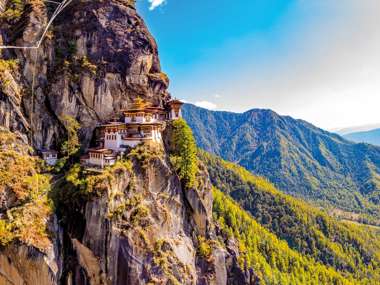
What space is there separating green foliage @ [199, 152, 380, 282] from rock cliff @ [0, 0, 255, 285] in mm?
69212

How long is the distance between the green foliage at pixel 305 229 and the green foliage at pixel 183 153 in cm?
8793

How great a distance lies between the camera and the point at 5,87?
148 ft

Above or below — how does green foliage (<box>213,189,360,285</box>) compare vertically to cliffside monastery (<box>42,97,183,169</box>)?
below

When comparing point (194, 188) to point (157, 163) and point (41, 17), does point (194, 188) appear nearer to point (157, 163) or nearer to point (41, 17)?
point (157, 163)

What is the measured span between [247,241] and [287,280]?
54.6 ft

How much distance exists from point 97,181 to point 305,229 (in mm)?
113698

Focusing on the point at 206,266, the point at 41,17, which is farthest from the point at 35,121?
the point at 206,266

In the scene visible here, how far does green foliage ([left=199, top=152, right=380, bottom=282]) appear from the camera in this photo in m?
117

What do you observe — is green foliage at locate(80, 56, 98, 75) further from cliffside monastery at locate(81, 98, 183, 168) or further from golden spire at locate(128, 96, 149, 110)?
cliffside monastery at locate(81, 98, 183, 168)

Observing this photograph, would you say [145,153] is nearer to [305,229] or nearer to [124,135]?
[124,135]

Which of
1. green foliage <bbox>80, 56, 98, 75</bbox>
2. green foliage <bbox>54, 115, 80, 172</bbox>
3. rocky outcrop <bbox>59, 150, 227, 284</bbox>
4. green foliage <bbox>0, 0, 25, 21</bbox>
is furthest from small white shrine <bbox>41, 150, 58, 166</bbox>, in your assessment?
green foliage <bbox>0, 0, 25, 21</bbox>

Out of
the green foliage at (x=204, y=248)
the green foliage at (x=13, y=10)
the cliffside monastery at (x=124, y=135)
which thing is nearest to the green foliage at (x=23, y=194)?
the cliffside monastery at (x=124, y=135)

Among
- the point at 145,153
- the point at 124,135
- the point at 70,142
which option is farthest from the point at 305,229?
the point at 70,142

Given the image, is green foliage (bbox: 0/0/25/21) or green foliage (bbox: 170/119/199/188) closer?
green foliage (bbox: 170/119/199/188)
